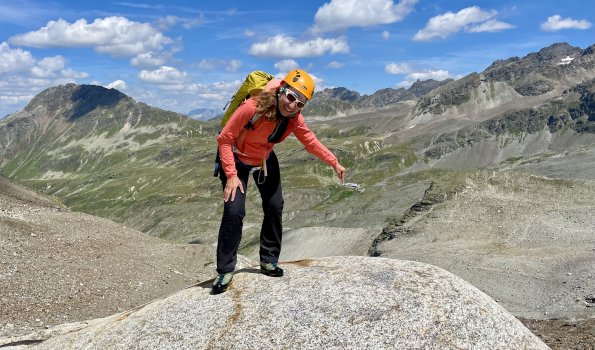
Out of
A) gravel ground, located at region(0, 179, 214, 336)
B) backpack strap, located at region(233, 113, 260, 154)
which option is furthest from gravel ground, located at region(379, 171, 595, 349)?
gravel ground, located at region(0, 179, 214, 336)

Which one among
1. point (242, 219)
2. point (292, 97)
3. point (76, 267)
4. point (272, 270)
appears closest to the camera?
point (292, 97)

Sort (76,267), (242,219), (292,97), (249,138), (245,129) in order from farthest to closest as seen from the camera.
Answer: (76,267)
(242,219)
(249,138)
(245,129)
(292,97)

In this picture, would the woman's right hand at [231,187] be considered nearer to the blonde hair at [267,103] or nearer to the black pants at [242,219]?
the black pants at [242,219]

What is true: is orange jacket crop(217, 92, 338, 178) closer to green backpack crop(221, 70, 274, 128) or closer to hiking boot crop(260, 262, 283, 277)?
green backpack crop(221, 70, 274, 128)

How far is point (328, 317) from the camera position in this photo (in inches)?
421

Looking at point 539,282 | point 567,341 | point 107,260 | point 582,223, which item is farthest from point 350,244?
point 567,341

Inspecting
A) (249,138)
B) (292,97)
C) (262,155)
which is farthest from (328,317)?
(292,97)

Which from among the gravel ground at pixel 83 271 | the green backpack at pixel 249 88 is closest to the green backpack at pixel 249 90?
the green backpack at pixel 249 88

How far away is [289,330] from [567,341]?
51.8 feet

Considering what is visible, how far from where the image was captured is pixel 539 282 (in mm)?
40750

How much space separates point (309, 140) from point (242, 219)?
2.89 meters

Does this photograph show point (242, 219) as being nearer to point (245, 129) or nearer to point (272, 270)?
point (272, 270)

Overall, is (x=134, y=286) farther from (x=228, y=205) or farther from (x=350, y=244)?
(x=350, y=244)

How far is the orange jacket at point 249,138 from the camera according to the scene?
37.2 ft
